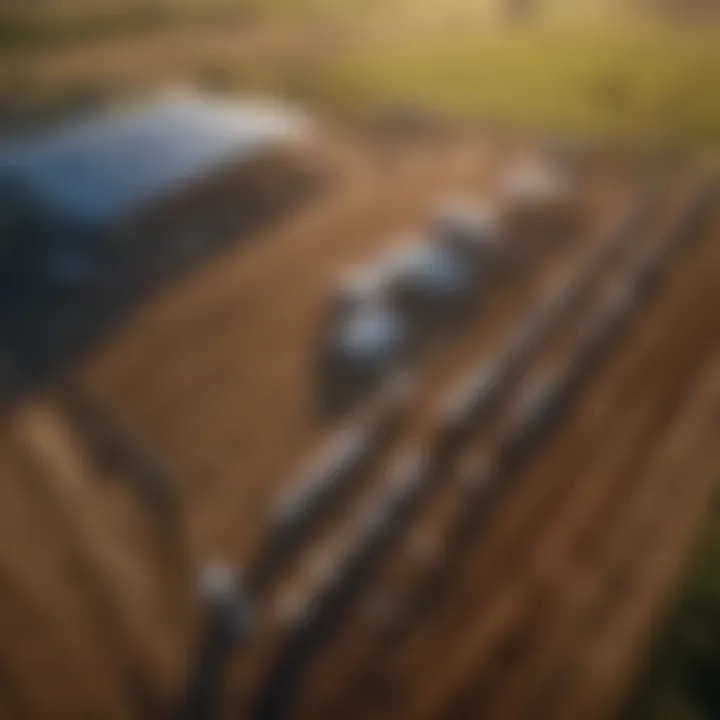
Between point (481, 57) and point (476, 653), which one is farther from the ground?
point (481, 57)

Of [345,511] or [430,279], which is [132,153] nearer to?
[430,279]

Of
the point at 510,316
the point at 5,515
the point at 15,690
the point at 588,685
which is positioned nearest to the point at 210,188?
the point at 510,316

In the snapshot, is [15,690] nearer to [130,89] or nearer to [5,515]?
[5,515]

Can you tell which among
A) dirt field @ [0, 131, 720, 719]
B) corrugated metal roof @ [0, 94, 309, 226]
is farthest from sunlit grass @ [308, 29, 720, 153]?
dirt field @ [0, 131, 720, 719]

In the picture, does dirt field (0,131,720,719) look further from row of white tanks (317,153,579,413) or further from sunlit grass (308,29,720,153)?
sunlit grass (308,29,720,153)

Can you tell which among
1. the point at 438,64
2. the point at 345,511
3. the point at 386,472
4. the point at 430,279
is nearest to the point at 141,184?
the point at 430,279
